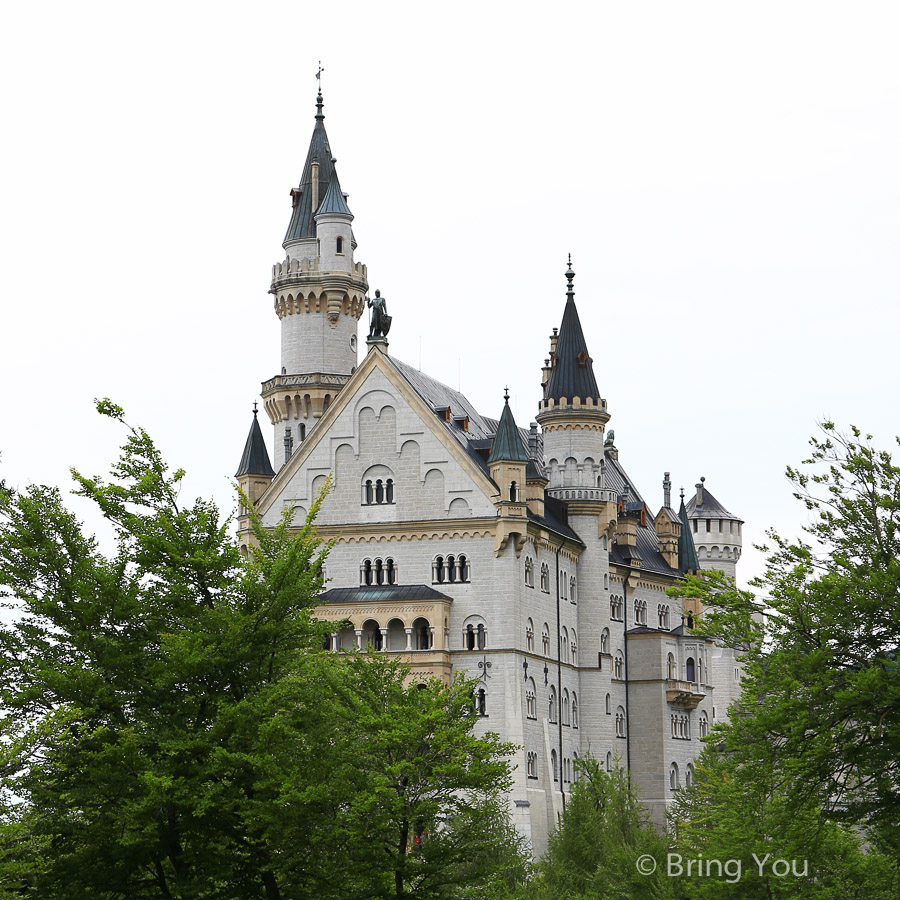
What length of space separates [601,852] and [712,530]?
229ft

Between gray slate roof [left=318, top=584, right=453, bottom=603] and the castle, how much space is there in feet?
0.54

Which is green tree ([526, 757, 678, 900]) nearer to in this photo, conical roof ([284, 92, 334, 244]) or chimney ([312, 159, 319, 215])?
conical roof ([284, 92, 334, 244])

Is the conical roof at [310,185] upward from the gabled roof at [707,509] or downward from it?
upward

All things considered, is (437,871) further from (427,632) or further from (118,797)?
(427,632)

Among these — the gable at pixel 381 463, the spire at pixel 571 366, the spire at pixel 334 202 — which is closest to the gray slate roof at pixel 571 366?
the spire at pixel 571 366

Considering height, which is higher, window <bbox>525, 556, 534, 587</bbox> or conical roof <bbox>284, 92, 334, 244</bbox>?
conical roof <bbox>284, 92, 334, 244</bbox>

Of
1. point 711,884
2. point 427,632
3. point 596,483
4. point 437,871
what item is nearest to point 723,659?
point 596,483

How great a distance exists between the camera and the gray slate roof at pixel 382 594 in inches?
3565

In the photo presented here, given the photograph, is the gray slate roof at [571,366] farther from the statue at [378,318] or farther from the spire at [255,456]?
the spire at [255,456]

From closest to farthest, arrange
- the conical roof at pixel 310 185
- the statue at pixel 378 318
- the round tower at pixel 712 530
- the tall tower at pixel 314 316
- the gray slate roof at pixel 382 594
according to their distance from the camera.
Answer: the gray slate roof at pixel 382 594 → the statue at pixel 378 318 → the tall tower at pixel 314 316 → the conical roof at pixel 310 185 → the round tower at pixel 712 530

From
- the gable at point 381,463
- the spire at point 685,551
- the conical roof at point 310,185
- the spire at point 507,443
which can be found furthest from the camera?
the spire at point 685,551

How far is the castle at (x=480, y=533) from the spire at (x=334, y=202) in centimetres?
15

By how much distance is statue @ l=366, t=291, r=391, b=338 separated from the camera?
313 feet

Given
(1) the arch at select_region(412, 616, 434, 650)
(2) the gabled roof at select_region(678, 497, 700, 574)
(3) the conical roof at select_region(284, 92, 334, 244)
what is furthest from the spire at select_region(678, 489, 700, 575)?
(3) the conical roof at select_region(284, 92, 334, 244)
